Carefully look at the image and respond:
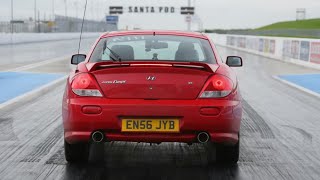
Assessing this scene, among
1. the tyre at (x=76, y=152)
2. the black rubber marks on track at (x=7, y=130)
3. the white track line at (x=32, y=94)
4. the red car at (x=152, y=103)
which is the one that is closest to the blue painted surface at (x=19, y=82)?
the white track line at (x=32, y=94)

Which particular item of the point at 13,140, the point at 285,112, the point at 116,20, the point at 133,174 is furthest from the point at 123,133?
the point at 116,20

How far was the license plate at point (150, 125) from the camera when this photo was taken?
500 centimetres

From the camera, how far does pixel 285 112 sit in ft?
32.1

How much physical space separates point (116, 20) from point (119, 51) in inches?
5023

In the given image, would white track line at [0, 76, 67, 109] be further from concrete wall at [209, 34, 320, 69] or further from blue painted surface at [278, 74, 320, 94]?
concrete wall at [209, 34, 320, 69]

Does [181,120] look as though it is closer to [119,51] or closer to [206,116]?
[206,116]

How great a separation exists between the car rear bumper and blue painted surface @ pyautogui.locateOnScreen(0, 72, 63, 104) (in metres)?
6.25

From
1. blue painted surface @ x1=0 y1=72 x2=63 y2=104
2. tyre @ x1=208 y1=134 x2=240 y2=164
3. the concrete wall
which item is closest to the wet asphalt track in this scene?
tyre @ x1=208 y1=134 x2=240 y2=164

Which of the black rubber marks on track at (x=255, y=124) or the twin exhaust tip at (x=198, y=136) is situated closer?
the twin exhaust tip at (x=198, y=136)

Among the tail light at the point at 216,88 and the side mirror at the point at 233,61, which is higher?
the side mirror at the point at 233,61

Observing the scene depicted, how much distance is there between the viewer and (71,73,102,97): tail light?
16.8 ft

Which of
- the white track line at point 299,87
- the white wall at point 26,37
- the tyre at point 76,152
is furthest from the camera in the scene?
the white wall at point 26,37

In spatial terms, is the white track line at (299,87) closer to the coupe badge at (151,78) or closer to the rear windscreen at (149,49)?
the rear windscreen at (149,49)

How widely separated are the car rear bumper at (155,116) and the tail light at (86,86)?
65 mm
